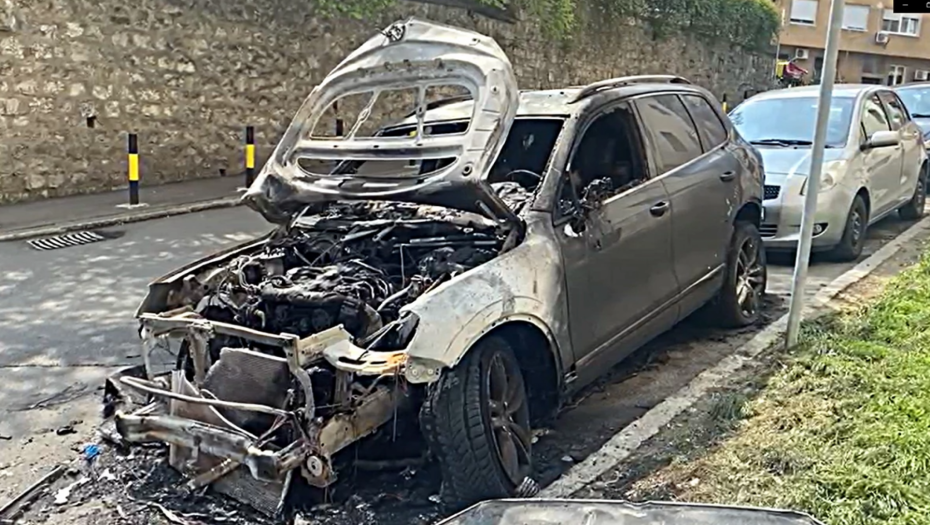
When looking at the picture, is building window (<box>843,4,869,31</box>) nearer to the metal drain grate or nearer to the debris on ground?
the metal drain grate

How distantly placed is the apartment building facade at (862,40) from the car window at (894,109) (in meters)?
35.7

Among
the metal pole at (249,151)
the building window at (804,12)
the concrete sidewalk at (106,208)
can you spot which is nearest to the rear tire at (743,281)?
the concrete sidewalk at (106,208)

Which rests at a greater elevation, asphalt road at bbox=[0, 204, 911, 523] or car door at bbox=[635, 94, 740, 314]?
car door at bbox=[635, 94, 740, 314]

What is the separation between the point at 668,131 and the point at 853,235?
409 centimetres

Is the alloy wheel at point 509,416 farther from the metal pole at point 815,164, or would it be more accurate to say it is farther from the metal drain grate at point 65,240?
the metal drain grate at point 65,240

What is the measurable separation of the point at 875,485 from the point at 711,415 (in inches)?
46.4

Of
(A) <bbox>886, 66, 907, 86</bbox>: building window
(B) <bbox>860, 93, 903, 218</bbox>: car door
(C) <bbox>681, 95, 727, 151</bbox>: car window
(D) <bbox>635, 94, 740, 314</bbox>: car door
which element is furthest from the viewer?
(A) <bbox>886, 66, 907, 86</bbox>: building window

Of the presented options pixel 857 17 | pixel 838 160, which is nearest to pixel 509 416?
pixel 838 160

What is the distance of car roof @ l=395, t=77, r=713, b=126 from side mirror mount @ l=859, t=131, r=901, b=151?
13.5 feet

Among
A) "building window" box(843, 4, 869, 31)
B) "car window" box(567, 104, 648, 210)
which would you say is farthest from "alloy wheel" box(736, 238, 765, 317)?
"building window" box(843, 4, 869, 31)

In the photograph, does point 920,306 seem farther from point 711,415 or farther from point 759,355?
point 711,415

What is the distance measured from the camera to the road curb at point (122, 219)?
9698 mm

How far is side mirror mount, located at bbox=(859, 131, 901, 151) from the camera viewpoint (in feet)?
29.7

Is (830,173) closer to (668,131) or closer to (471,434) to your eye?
(668,131)
